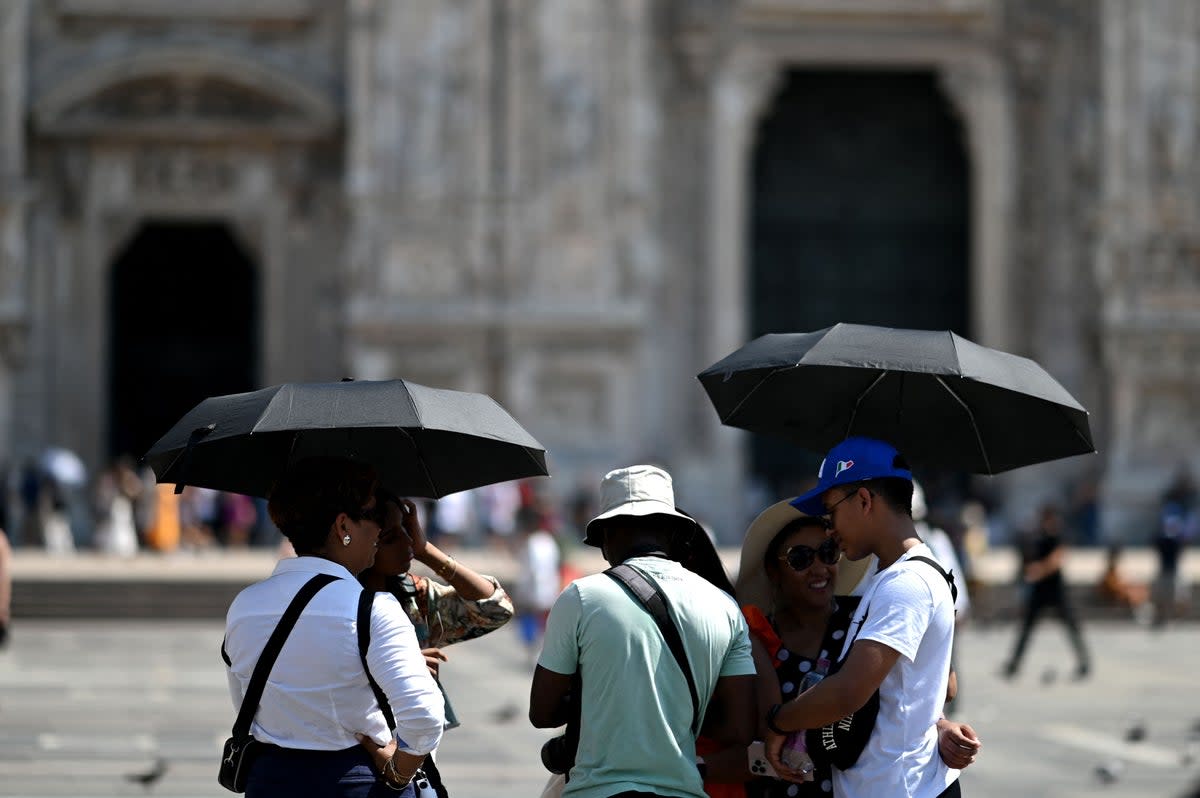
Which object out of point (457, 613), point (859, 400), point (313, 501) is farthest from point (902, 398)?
point (313, 501)

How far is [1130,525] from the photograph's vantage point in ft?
89.6

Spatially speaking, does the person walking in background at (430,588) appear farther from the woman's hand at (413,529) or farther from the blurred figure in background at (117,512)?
the blurred figure in background at (117,512)

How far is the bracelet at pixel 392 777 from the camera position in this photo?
4.97 meters

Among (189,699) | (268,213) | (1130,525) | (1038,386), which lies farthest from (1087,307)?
(1038,386)

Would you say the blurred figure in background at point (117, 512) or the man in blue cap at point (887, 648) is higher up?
the man in blue cap at point (887, 648)

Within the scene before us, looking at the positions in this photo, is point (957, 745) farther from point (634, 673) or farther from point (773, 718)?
point (634, 673)

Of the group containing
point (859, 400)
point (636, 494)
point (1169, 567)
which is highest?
point (859, 400)

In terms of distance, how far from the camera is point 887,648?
4.85 m

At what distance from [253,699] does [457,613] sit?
0.94 m

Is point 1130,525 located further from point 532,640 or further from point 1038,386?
point 1038,386

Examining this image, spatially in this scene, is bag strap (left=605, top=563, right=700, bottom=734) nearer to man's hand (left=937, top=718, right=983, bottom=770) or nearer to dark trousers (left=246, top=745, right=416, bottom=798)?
man's hand (left=937, top=718, right=983, bottom=770)

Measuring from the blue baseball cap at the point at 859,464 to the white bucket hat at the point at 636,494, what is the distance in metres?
0.39

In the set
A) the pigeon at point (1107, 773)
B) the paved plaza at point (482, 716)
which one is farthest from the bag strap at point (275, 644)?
the pigeon at point (1107, 773)

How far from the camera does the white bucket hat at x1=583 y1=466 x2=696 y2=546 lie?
A: 17.3 ft
